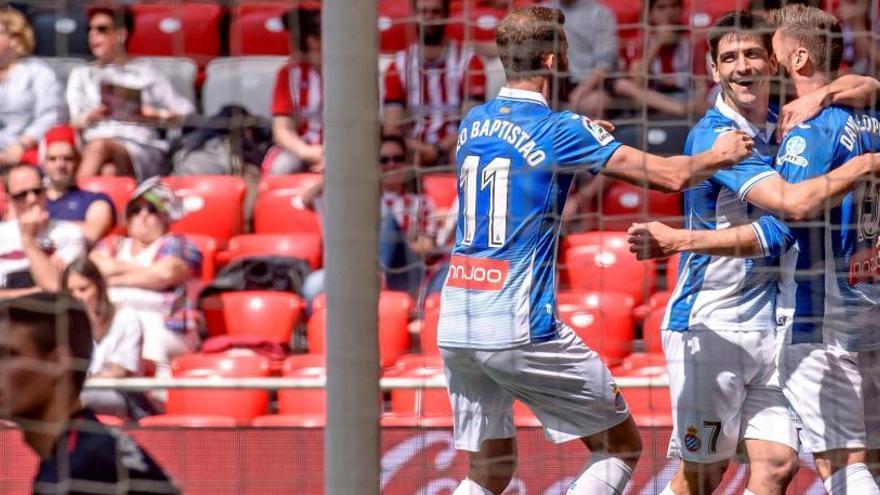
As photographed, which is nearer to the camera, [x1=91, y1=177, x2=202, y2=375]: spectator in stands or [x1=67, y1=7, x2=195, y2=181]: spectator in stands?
[x1=91, y1=177, x2=202, y2=375]: spectator in stands

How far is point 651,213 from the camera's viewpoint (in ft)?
20.5

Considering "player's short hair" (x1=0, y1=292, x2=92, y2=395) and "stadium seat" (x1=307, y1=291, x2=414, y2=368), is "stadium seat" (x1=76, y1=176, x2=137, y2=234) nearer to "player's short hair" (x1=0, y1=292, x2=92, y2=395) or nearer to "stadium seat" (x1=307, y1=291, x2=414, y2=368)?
"stadium seat" (x1=307, y1=291, x2=414, y2=368)

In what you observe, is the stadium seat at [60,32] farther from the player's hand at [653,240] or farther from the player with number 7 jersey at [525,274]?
the player's hand at [653,240]

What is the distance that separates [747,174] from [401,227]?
6.53 ft

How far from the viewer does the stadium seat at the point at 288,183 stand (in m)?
6.63

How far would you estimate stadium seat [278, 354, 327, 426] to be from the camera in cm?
523

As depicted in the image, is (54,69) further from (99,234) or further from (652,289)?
(652,289)

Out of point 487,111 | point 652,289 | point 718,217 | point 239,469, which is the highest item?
point 487,111

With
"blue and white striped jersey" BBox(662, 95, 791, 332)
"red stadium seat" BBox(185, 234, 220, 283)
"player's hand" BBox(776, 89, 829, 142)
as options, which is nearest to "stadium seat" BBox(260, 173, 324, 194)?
"red stadium seat" BBox(185, 234, 220, 283)

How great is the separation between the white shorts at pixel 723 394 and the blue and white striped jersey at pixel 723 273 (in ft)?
0.13

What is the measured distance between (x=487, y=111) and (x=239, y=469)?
158 centimetres

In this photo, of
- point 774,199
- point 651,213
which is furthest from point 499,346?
point 651,213

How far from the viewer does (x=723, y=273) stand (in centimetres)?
434

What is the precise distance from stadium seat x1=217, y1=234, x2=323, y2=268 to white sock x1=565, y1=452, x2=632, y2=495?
7.43 feet
